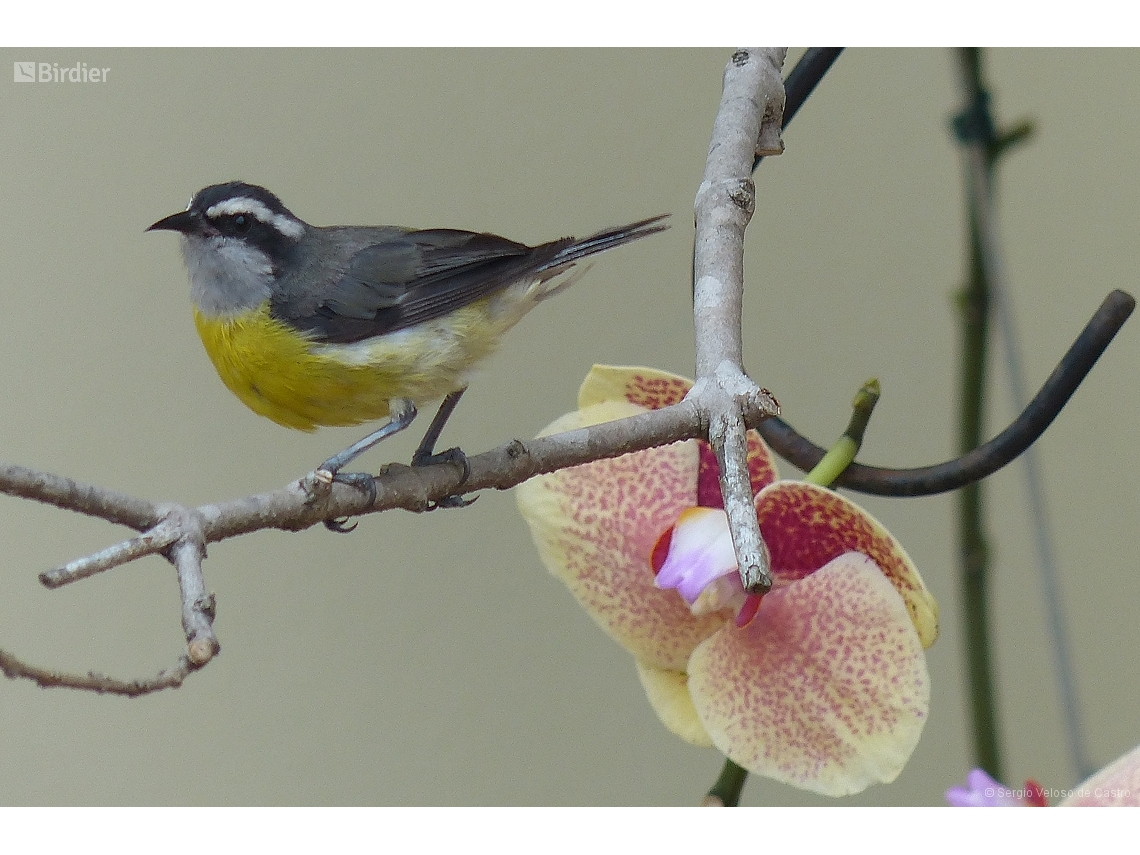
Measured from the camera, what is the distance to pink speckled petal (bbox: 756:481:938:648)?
0.43m

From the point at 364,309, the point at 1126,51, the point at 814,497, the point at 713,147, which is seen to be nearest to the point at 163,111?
the point at 364,309

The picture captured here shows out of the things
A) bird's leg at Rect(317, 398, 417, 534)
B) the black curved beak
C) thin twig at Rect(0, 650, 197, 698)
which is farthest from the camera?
the black curved beak

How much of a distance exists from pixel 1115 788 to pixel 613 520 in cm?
23

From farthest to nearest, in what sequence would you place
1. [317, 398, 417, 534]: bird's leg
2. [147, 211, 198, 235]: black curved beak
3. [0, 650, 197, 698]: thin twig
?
[147, 211, 198, 235]: black curved beak → [317, 398, 417, 534]: bird's leg → [0, 650, 197, 698]: thin twig

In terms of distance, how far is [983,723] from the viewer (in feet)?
1.93

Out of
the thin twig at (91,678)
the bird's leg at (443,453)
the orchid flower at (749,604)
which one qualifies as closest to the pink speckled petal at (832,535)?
the orchid flower at (749,604)

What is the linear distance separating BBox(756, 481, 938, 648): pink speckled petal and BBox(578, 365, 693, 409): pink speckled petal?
74mm

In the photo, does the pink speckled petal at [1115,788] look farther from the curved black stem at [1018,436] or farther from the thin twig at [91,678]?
the thin twig at [91,678]

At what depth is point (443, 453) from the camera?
19.2 inches

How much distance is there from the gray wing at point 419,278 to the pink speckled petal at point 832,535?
172mm

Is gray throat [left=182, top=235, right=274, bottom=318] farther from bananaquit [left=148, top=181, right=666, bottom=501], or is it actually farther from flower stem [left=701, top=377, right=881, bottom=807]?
flower stem [left=701, top=377, right=881, bottom=807]

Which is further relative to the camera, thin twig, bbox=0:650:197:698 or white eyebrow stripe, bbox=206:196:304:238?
white eyebrow stripe, bbox=206:196:304:238

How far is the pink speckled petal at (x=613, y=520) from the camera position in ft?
1.65

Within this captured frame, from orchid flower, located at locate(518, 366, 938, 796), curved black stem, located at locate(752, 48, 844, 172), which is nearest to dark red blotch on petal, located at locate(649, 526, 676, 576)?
orchid flower, located at locate(518, 366, 938, 796)
